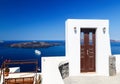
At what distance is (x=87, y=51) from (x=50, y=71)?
2290mm

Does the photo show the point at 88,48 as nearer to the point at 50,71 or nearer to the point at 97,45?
the point at 97,45

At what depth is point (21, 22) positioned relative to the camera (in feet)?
235

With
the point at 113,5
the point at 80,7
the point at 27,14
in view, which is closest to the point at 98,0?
the point at 113,5

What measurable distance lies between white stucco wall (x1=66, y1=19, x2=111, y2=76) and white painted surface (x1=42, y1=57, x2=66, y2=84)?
34.8 inches

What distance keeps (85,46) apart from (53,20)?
Result: 52.6m

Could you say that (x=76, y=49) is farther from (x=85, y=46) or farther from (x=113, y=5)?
(x=113, y=5)

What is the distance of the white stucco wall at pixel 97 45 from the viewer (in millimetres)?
7383

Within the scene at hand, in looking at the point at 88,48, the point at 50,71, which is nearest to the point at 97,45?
the point at 88,48

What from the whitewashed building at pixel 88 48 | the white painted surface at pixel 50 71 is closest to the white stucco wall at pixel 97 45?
the whitewashed building at pixel 88 48

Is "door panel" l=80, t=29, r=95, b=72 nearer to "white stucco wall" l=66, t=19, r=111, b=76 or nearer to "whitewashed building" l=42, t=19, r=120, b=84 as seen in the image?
"whitewashed building" l=42, t=19, r=120, b=84

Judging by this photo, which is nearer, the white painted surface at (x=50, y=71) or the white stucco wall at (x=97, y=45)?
the white painted surface at (x=50, y=71)

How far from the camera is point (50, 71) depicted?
6.16 metres

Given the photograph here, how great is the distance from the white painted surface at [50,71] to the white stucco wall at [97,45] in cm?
88

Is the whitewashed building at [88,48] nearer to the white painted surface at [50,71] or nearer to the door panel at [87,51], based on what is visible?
the door panel at [87,51]
